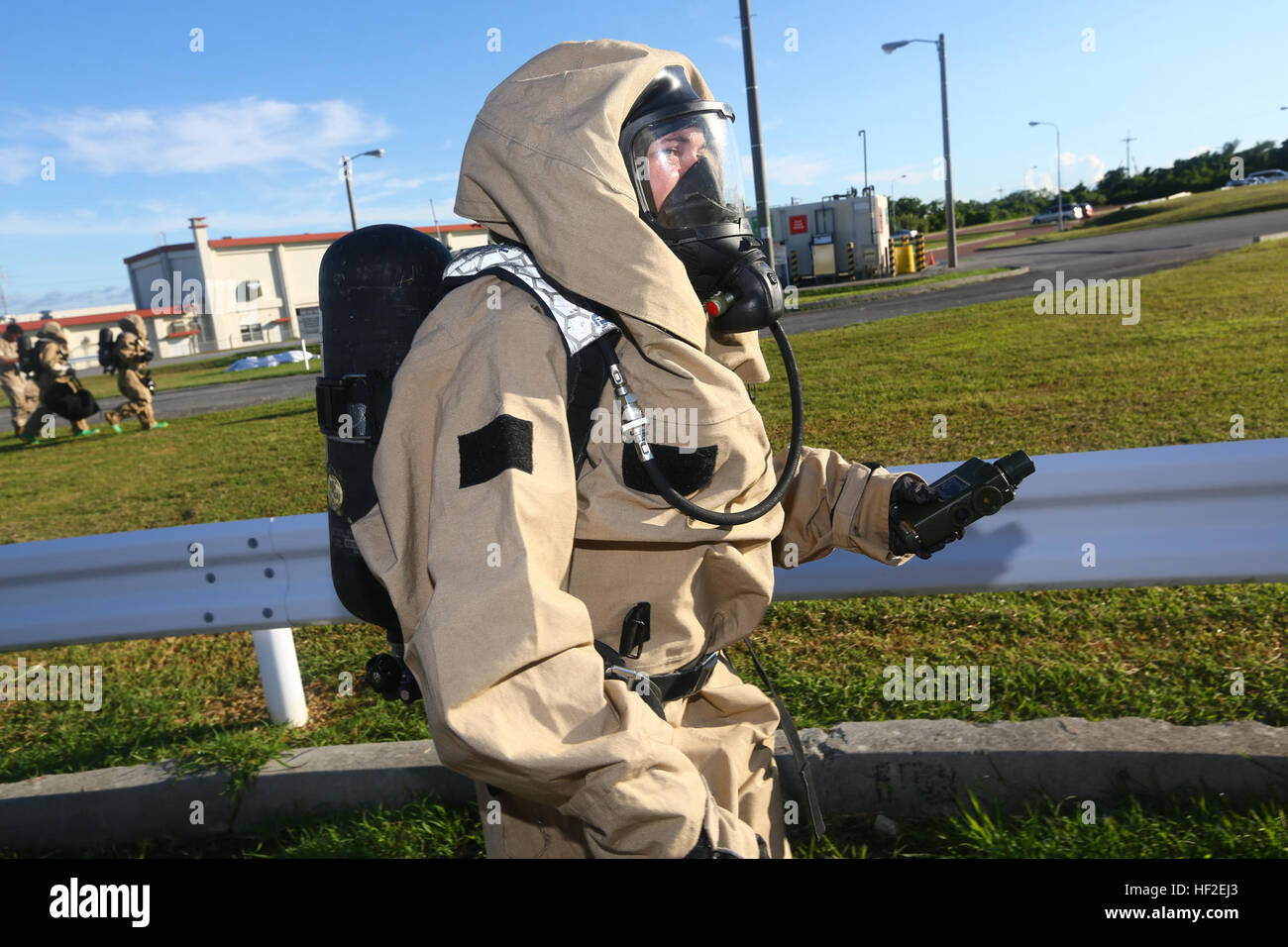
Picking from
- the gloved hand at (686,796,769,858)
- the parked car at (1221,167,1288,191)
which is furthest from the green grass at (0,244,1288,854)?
the parked car at (1221,167,1288,191)

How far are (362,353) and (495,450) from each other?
52cm

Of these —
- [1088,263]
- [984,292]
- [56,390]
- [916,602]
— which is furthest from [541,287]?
[1088,263]

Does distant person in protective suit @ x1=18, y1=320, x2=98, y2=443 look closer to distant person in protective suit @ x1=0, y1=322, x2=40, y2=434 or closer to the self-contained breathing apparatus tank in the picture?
distant person in protective suit @ x1=0, y1=322, x2=40, y2=434

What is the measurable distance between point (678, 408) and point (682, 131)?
0.64 metres

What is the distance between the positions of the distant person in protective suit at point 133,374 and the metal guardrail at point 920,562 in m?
12.0

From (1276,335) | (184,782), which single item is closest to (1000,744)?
(184,782)

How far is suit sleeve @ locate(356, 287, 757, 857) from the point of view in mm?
1381

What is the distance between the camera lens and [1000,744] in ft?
8.80

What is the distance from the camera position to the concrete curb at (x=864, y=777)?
2.56m

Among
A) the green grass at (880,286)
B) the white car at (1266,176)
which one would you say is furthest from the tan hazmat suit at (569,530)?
the white car at (1266,176)

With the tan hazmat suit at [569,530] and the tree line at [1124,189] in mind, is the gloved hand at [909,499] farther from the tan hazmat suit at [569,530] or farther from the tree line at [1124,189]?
the tree line at [1124,189]

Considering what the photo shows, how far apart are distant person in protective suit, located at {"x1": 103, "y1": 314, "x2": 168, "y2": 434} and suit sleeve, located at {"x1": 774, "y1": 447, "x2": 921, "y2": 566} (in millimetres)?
13845

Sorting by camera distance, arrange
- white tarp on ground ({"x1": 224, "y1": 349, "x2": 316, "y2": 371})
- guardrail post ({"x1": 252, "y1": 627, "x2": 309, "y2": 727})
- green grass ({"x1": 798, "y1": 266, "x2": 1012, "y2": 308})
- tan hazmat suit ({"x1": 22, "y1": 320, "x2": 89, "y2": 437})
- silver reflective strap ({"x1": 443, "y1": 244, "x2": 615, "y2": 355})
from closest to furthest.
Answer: silver reflective strap ({"x1": 443, "y1": 244, "x2": 615, "y2": 355})
guardrail post ({"x1": 252, "y1": 627, "x2": 309, "y2": 727})
tan hazmat suit ({"x1": 22, "y1": 320, "x2": 89, "y2": 437})
green grass ({"x1": 798, "y1": 266, "x2": 1012, "y2": 308})
white tarp on ground ({"x1": 224, "y1": 349, "x2": 316, "y2": 371})
